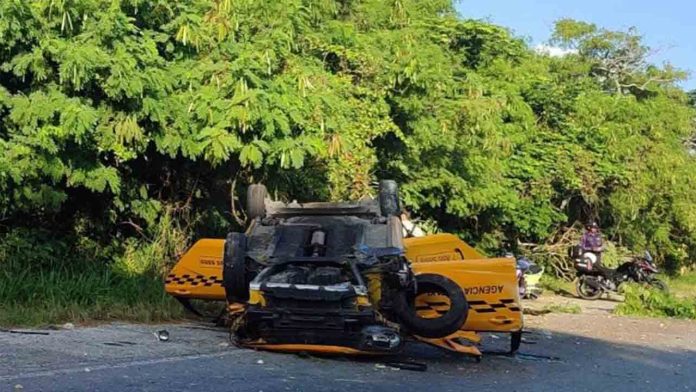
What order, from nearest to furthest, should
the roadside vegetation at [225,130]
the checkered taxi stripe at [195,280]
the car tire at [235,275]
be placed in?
the car tire at [235,275], the checkered taxi stripe at [195,280], the roadside vegetation at [225,130]

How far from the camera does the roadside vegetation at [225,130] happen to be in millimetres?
11617

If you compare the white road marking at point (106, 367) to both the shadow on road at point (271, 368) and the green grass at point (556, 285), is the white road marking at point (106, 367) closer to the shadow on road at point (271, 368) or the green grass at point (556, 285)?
the shadow on road at point (271, 368)

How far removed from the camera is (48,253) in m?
13.5

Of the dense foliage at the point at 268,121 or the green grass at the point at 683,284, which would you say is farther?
the green grass at the point at 683,284

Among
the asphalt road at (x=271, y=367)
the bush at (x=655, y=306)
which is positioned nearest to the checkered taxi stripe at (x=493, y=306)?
the asphalt road at (x=271, y=367)

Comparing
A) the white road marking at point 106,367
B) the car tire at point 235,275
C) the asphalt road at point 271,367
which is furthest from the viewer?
the car tire at point 235,275

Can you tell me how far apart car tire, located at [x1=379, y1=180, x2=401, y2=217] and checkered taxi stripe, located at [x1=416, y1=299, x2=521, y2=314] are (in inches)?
60.1

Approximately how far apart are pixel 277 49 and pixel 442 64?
6071 millimetres

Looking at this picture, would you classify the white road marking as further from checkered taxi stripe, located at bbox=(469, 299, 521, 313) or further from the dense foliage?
the dense foliage

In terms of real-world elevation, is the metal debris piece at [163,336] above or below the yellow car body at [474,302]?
below

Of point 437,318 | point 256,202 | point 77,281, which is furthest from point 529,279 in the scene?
point 437,318

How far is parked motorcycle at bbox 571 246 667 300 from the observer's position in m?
22.8

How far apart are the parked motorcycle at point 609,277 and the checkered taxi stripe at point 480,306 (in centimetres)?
1417

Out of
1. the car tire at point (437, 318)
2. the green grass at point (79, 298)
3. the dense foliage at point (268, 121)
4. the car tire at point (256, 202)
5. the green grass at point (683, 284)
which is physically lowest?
the green grass at point (683, 284)
